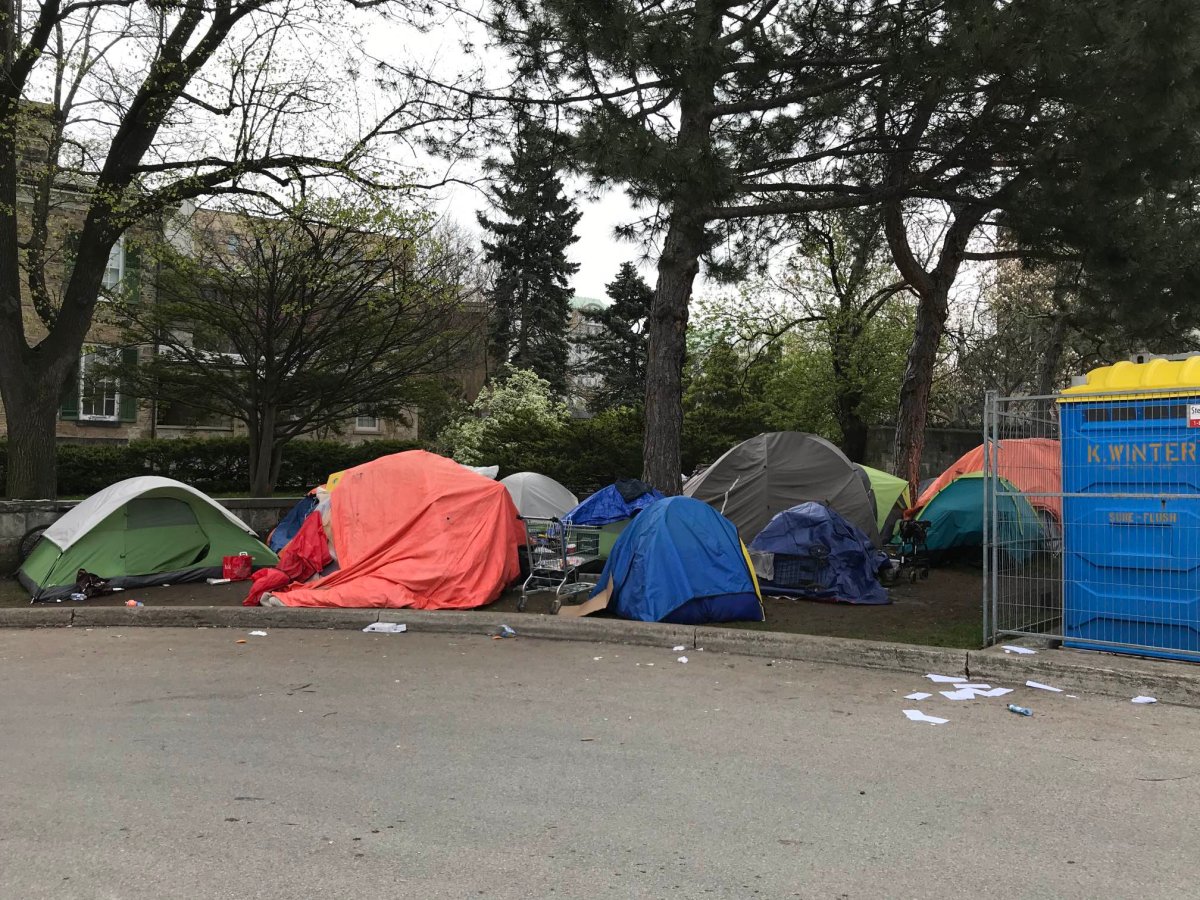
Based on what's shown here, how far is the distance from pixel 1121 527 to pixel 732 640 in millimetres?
3255

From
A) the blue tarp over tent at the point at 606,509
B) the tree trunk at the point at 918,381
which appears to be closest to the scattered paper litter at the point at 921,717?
the blue tarp over tent at the point at 606,509

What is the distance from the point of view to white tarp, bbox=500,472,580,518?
13.1 metres

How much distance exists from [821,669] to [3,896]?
5742 mm

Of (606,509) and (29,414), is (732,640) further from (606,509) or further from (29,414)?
(29,414)

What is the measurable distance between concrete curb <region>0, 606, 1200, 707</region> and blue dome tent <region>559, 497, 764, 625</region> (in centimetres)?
29

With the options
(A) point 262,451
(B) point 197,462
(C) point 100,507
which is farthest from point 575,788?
(B) point 197,462

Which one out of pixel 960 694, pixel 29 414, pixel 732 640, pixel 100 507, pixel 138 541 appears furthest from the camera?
pixel 29 414

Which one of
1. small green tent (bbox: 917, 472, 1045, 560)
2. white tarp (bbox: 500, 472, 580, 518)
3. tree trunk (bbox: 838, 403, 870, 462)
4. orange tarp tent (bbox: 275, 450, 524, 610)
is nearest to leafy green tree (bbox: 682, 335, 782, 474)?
tree trunk (bbox: 838, 403, 870, 462)

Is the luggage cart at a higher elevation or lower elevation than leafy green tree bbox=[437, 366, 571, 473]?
lower

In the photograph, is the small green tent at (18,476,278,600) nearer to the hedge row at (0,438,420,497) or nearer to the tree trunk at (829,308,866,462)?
the hedge row at (0,438,420,497)

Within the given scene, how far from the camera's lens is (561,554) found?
33.0 feet

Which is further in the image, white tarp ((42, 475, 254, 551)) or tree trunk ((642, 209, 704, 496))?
tree trunk ((642, 209, 704, 496))

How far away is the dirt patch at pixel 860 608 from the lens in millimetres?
8375

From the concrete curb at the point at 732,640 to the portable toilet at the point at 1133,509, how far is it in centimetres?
28
